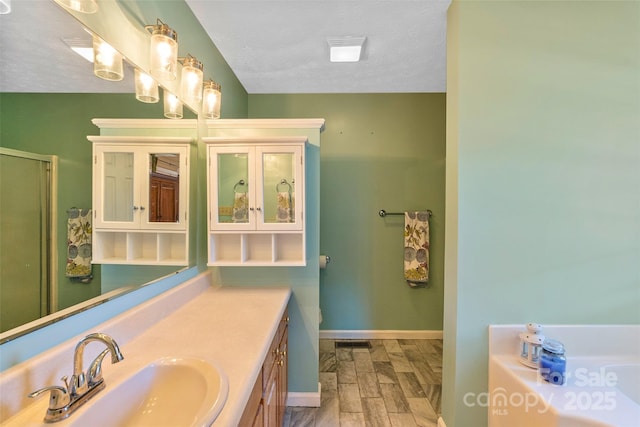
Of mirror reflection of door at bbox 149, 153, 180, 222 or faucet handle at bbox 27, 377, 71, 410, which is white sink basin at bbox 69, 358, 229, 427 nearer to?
faucet handle at bbox 27, 377, 71, 410

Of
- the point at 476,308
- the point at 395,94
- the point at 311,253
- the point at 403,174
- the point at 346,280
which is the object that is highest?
the point at 395,94

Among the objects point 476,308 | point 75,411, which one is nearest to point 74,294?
point 75,411

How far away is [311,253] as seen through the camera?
179 centimetres

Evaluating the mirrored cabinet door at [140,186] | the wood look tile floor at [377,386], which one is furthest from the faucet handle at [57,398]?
the wood look tile floor at [377,386]

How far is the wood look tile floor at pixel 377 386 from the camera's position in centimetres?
171

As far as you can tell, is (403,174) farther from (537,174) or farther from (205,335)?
(205,335)

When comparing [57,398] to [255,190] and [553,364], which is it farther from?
[553,364]

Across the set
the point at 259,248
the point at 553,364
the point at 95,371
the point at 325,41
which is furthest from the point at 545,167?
the point at 95,371

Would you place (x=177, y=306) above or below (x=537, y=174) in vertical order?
below

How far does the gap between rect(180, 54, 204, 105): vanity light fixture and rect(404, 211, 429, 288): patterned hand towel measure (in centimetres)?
221

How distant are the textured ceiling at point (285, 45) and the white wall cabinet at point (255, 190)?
2.06ft

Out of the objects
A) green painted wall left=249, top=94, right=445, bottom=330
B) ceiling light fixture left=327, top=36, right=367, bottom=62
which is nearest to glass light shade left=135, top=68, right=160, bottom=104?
ceiling light fixture left=327, top=36, right=367, bottom=62

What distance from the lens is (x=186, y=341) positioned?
103 cm

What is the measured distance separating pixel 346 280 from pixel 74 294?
226 centimetres
